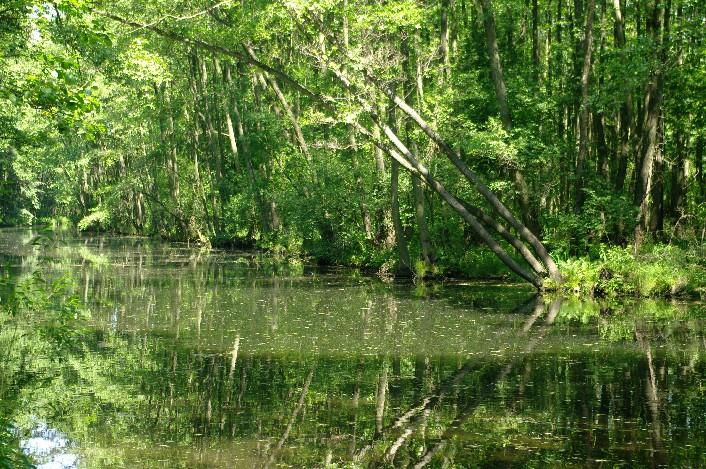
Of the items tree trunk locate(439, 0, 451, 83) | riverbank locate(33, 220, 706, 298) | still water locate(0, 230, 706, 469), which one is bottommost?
still water locate(0, 230, 706, 469)

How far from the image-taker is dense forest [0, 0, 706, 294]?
1920 cm

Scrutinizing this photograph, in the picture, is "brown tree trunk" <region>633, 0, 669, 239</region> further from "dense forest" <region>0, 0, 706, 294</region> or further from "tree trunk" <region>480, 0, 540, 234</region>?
"tree trunk" <region>480, 0, 540, 234</region>

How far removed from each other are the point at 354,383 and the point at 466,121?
14.2 metres

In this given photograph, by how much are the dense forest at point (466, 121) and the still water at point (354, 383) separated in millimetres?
3046

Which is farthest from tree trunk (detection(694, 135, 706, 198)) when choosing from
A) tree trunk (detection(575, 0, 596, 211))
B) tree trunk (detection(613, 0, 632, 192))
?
tree trunk (detection(575, 0, 596, 211))

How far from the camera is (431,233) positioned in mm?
25281

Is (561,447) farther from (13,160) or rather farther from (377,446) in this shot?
(13,160)

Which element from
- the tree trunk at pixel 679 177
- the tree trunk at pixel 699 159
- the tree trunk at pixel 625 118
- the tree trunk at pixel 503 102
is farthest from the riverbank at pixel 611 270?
the tree trunk at pixel 699 159

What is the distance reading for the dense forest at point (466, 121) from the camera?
19.2 metres

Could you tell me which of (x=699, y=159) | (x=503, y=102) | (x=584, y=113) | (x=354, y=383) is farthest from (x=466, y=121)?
(x=354, y=383)

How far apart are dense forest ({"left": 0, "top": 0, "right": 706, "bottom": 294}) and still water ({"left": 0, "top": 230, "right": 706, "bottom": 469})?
3046mm

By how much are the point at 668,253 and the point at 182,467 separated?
15.0 metres

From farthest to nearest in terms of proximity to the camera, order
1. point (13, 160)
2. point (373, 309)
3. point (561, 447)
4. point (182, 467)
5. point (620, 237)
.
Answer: point (13, 160)
point (620, 237)
point (373, 309)
point (561, 447)
point (182, 467)

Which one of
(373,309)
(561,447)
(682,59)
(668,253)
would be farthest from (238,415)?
(682,59)
